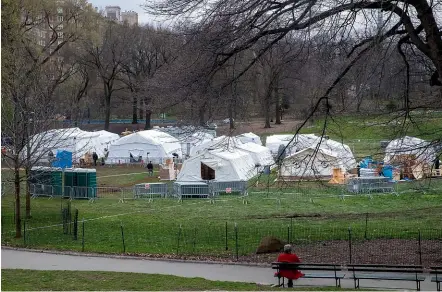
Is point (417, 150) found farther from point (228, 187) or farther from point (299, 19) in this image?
point (228, 187)

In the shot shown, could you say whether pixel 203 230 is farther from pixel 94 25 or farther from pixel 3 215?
pixel 94 25

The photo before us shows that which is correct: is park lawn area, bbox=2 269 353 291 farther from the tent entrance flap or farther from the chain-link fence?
the tent entrance flap

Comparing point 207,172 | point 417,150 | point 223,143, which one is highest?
point 223,143

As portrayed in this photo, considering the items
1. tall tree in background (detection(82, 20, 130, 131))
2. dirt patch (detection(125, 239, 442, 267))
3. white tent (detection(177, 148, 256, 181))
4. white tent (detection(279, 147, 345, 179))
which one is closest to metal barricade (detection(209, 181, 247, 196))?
white tent (detection(279, 147, 345, 179))

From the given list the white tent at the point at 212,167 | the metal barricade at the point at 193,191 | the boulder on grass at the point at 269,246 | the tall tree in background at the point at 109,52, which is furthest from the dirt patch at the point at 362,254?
the tall tree in background at the point at 109,52

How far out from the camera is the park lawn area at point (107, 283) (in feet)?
40.3

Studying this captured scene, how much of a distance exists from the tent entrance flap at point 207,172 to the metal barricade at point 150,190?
468 cm

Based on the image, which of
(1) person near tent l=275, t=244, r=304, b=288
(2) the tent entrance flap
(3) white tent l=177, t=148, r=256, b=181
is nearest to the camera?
(1) person near tent l=275, t=244, r=304, b=288

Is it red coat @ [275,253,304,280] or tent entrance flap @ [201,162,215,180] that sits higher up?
tent entrance flap @ [201,162,215,180]

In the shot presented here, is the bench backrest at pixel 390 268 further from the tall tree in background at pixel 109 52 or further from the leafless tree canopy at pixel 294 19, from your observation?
the tall tree in background at pixel 109 52

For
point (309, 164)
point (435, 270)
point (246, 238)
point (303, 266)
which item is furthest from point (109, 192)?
point (435, 270)

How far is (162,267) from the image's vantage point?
15617 mm

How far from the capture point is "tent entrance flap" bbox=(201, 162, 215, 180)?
1459 inches

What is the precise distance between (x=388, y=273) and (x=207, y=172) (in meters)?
23.8
